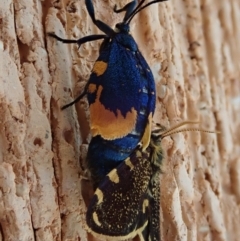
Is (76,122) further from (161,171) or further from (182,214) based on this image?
(182,214)

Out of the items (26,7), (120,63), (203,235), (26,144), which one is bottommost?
(203,235)

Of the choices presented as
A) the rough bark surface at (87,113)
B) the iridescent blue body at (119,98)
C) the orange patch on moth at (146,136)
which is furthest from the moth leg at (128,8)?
the orange patch on moth at (146,136)

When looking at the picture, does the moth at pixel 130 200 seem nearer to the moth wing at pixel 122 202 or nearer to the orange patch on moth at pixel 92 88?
the moth wing at pixel 122 202

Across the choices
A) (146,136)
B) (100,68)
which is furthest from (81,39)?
(146,136)

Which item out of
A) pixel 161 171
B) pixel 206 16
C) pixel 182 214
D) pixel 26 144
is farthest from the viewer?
pixel 206 16

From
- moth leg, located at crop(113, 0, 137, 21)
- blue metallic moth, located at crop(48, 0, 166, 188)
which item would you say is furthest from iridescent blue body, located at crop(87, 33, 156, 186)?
Answer: moth leg, located at crop(113, 0, 137, 21)

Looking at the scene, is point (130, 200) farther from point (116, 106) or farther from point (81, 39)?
point (81, 39)

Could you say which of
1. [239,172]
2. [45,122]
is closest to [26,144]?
[45,122]
